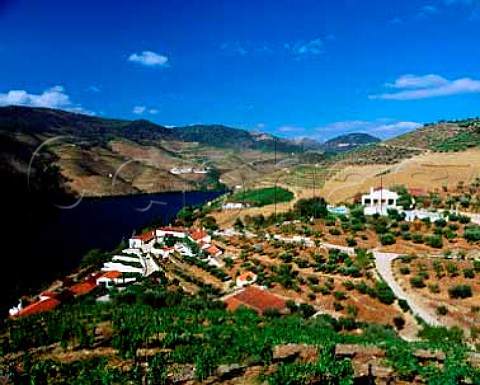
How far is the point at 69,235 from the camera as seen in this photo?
60.7 meters

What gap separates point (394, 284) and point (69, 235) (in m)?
47.6

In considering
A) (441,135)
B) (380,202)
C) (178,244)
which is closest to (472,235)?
(380,202)

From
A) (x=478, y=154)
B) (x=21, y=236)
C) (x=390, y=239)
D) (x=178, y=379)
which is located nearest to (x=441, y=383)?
(x=178, y=379)

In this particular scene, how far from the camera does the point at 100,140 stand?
521ft

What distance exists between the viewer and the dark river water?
42.2 metres

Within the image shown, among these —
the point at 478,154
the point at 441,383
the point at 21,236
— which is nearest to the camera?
the point at 441,383

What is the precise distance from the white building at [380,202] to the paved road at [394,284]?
383 inches

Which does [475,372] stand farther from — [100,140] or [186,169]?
[100,140]

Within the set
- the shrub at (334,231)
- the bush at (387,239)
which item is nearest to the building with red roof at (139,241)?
the shrub at (334,231)

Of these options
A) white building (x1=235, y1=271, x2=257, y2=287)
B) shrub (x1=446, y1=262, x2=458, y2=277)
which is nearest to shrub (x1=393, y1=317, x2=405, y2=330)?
shrub (x1=446, y1=262, x2=458, y2=277)

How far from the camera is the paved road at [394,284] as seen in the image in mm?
19659

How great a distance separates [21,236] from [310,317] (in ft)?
161

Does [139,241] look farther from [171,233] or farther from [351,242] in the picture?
[351,242]

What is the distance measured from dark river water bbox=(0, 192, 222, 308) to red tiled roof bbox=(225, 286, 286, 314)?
789 inches
